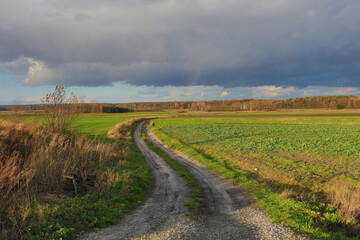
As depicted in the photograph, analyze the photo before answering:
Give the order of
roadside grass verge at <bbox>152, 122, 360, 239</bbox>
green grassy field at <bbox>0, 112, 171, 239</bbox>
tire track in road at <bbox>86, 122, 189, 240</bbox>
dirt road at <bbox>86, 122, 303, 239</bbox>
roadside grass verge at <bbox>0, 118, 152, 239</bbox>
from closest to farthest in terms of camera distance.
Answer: green grassy field at <bbox>0, 112, 171, 239</bbox>
roadside grass verge at <bbox>0, 118, 152, 239</bbox>
dirt road at <bbox>86, 122, 303, 239</bbox>
tire track in road at <bbox>86, 122, 189, 240</bbox>
roadside grass verge at <bbox>152, 122, 360, 239</bbox>

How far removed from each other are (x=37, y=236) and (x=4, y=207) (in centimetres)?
271

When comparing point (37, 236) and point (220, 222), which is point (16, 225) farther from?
point (220, 222)

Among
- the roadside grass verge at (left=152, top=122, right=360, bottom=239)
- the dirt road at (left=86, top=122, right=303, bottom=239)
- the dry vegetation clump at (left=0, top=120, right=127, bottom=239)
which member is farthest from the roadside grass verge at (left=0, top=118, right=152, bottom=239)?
the roadside grass verge at (left=152, top=122, right=360, bottom=239)

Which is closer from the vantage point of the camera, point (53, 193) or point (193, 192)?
point (53, 193)

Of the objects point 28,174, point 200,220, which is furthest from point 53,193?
point 200,220

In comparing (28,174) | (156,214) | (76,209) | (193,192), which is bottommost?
(193,192)

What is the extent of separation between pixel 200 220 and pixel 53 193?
8.48 metres

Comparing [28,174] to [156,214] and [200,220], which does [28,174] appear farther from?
[200,220]

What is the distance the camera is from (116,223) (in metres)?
9.89

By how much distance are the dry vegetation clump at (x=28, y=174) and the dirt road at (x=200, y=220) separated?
11.2ft

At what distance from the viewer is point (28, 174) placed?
459 inches

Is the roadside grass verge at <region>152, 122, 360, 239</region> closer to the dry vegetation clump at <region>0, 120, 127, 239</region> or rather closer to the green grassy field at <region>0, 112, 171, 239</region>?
the green grassy field at <region>0, 112, 171, 239</region>

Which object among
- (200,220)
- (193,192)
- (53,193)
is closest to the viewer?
(200,220)

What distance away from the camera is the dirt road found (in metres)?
8.73
